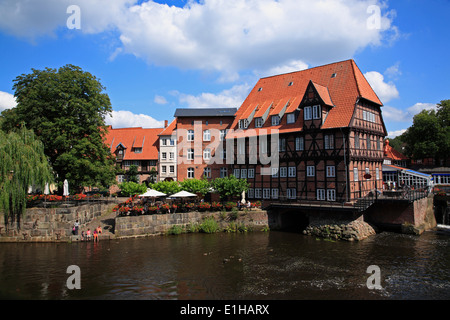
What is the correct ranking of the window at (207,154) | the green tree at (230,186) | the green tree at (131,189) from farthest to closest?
the window at (207,154) → the green tree at (131,189) → the green tree at (230,186)

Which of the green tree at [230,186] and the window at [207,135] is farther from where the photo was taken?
the window at [207,135]

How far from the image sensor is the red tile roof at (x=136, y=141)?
4338 cm

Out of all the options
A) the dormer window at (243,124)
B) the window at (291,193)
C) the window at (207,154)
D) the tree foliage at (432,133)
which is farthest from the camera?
the tree foliage at (432,133)

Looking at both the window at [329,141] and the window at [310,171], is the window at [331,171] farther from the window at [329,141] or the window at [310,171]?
the window at [329,141]

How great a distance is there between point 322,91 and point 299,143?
211 inches

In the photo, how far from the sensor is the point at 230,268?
17469mm

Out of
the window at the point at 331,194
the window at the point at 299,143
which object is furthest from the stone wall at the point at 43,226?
the window at the point at 331,194

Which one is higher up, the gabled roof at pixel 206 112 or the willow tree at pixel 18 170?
the gabled roof at pixel 206 112

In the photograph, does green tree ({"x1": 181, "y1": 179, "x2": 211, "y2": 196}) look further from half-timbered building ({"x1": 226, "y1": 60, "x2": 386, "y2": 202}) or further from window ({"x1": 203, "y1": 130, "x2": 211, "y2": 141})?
window ({"x1": 203, "y1": 130, "x2": 211, "y2": 141})

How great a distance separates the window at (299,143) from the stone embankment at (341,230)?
23.6 feet

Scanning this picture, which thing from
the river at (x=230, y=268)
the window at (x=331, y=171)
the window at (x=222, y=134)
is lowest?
the river at (x=230, y=268)

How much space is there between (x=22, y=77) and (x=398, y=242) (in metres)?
34.6

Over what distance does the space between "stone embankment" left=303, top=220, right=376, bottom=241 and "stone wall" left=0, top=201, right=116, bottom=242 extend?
19.5 metres
